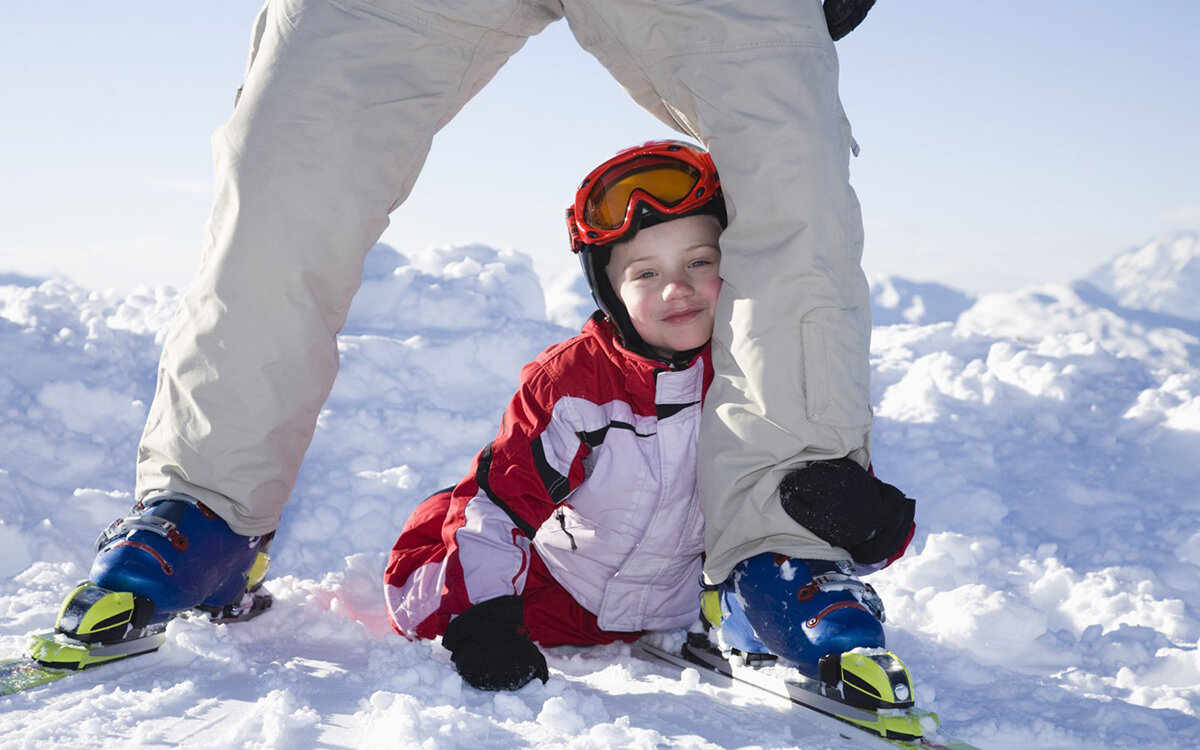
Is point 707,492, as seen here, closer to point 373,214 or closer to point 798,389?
point 798,389

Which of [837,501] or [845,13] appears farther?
[845,13]

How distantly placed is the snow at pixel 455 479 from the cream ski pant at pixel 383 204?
44 cm

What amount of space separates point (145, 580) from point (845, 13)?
195cm

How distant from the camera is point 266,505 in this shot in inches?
82.7

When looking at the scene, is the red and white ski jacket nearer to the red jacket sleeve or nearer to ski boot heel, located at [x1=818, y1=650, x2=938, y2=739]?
the red jacket sleeve

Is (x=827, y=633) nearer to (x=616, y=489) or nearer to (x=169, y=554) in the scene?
(x=616, y=489)

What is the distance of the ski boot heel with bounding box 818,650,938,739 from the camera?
5.59 ft

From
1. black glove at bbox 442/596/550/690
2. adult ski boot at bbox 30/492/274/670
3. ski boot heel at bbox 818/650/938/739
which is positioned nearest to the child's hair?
black glove at bbox 442/596/550/690

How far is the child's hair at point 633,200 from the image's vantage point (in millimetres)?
2377

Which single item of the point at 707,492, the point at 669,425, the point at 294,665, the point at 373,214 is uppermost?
the point at 373,214

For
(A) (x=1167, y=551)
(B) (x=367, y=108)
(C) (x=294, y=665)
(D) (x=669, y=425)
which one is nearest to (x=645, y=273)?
(D) (x=669, y=425)

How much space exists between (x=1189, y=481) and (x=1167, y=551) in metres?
1.27

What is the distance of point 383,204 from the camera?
2092mm

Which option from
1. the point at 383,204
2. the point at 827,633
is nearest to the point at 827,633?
the point at 827,633
